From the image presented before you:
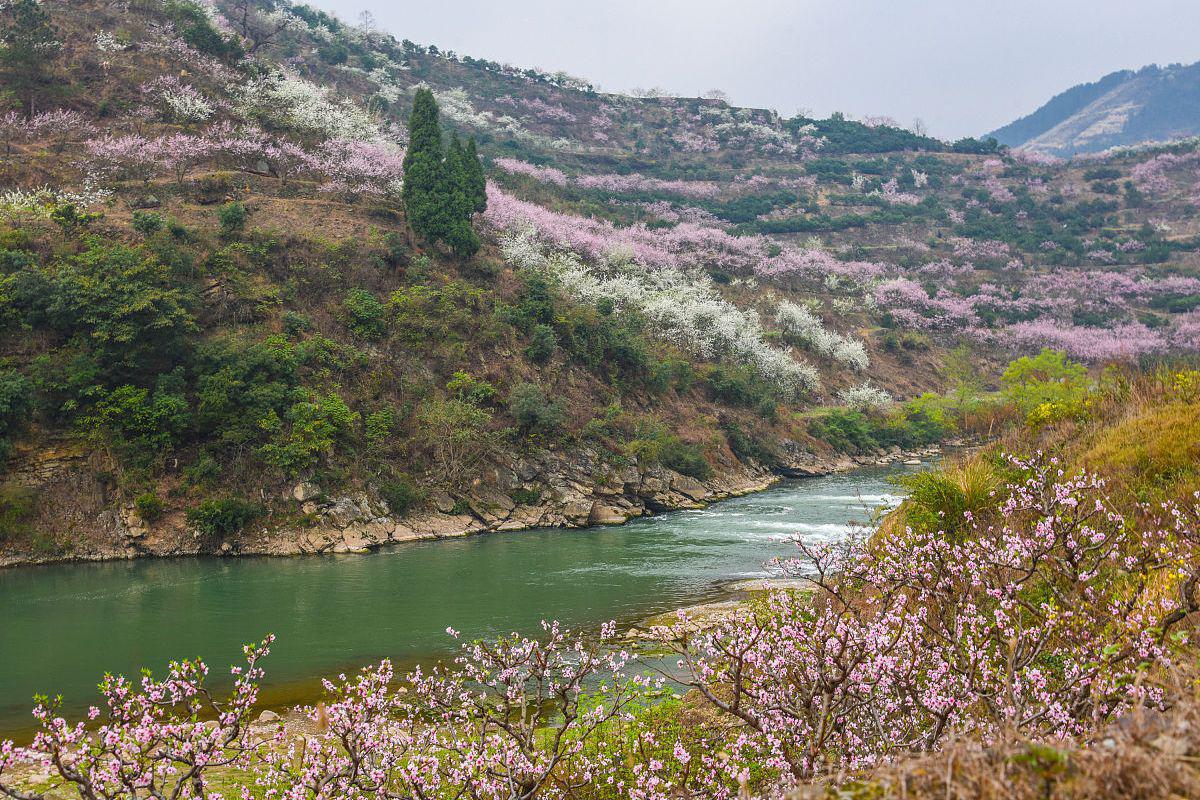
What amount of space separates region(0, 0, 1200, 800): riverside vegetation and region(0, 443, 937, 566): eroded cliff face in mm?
146

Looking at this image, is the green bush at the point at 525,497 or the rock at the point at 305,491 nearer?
the rock at the point at 305,491

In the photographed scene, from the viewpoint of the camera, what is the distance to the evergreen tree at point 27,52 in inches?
1428

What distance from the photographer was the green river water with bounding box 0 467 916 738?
12.9m

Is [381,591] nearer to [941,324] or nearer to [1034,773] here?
[1034,773]

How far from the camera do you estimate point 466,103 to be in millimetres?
87750

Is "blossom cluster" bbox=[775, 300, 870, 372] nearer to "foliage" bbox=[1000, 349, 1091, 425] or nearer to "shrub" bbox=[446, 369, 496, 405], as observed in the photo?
"foliage" bbox=[1000, 349, 1091, 425]

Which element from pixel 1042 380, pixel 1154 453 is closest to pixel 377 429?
pixel 1154 453

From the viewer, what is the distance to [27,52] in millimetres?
36625

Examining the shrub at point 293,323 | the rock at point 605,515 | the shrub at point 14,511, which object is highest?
the shrub at point 293,323

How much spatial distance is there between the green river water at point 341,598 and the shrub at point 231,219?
A: 56.0 feet

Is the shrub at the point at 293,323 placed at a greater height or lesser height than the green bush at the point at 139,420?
greater

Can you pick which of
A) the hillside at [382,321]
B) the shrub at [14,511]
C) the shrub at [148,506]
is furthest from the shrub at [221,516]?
the shrub at [14,511]

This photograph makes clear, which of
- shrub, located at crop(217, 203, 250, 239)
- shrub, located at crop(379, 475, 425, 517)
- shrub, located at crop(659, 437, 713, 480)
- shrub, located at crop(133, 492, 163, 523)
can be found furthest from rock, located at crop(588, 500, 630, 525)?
shrub, located at crop(217, 203, 250, 239)

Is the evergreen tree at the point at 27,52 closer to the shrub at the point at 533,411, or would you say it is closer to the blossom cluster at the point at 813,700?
the shrub at the point at 533,411
